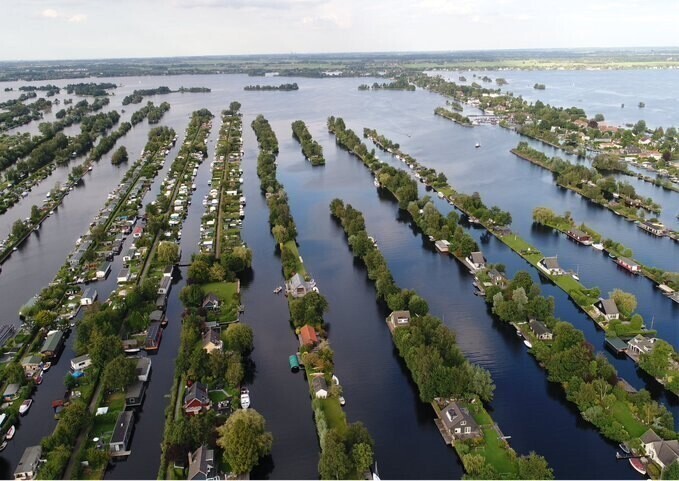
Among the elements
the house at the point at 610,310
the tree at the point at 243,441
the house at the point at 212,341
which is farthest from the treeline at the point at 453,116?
the tree at the point at 243,441

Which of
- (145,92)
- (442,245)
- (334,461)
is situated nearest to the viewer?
(334,461)

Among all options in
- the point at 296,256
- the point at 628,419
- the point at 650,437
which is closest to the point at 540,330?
the point at 628,419

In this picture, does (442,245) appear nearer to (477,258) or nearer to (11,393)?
(477,258)

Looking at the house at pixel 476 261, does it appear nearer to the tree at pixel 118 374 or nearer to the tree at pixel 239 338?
the tree at pixel 239 338

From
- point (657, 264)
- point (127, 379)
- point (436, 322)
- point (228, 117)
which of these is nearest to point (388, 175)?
point (657, 264)

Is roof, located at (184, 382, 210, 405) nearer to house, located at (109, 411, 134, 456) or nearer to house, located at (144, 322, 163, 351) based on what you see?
house, located at (109, 411, 134, 456)

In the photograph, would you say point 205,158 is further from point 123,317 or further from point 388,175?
point 123,317
